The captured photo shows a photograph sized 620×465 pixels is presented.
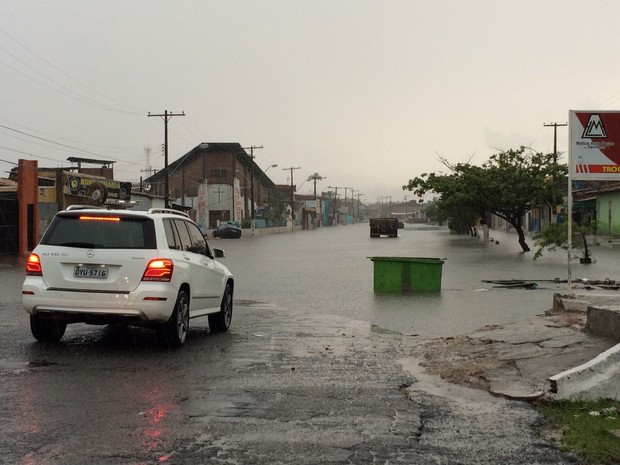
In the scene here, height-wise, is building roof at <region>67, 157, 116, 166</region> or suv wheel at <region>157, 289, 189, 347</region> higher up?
building roof at <region>67, 157, 116, 166</region>

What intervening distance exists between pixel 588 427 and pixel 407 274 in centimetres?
1190

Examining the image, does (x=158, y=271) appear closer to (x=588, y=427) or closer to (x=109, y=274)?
(x=109, y=274)

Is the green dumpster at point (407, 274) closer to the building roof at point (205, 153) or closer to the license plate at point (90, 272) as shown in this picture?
the license plate at point (90, 272)

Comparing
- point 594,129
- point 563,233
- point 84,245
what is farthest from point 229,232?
point 84,245

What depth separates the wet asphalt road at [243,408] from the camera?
186 inches

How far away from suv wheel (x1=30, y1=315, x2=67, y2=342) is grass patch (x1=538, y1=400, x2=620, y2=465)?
6.00 m

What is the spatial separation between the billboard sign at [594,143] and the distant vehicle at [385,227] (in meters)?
57.7

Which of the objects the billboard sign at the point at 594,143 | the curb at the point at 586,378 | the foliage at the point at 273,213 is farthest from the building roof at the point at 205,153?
the curb at the point at 586,378

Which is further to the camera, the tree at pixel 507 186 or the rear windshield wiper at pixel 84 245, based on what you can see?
the tree at pixel 507 186

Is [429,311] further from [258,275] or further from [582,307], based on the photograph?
[258,275]

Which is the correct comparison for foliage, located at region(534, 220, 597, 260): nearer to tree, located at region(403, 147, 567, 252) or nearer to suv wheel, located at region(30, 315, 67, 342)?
tree, located at region(403, 147, 567, 252)

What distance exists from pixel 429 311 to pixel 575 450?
8.67 metres

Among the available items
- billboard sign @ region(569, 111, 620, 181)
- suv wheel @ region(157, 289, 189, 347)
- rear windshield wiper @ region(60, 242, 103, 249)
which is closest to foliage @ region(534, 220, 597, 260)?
billboard sign @ region(569, 111, 620, 181)

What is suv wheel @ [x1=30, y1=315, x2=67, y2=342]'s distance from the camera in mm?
8953
